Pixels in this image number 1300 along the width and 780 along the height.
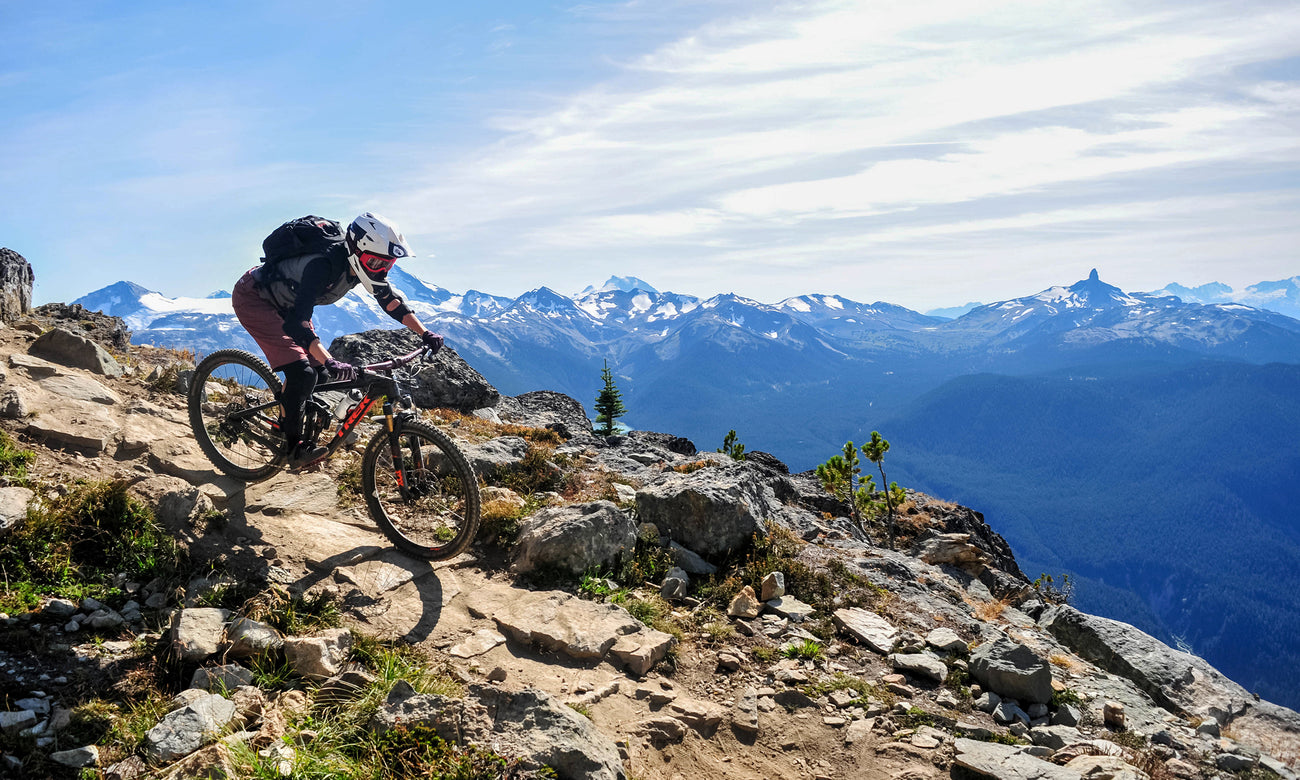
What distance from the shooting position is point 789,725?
675 centimetres

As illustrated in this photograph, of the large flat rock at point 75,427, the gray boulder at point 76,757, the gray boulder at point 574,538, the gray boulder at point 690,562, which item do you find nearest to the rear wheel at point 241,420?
the large flat rock at point 75,427

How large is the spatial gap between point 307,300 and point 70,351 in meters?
7.42

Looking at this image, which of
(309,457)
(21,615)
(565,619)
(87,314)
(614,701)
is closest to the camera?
(21,615)

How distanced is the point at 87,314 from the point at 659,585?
2392cm

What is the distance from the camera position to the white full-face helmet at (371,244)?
827cm

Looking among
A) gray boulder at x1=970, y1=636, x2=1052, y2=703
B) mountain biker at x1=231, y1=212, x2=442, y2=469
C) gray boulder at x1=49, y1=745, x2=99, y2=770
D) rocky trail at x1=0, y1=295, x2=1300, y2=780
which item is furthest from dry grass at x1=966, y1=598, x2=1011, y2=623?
gray boulder at x1=49, y1=745, x2=99, y2=770

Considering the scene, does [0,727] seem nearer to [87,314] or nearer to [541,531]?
[541,531]

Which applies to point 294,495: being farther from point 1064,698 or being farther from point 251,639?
point 1064,698

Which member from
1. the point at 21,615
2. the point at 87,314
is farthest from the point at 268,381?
the point at 87,314

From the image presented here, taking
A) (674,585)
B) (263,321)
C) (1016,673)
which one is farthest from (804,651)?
Result: (263,321)

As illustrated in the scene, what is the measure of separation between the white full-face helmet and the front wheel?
2074 millimetres

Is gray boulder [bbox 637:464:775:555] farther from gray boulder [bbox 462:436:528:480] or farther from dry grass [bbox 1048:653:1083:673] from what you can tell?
dry grass [bbox 1048:653:1083:673]

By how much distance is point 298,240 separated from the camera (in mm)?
8414

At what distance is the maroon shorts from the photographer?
858 cm
